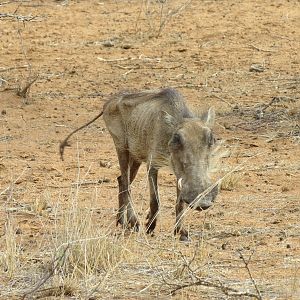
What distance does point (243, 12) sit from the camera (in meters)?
17.1

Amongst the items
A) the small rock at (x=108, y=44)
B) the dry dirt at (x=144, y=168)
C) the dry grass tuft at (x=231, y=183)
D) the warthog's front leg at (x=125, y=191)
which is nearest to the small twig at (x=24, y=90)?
the dry dirt at (x=144, y=168)

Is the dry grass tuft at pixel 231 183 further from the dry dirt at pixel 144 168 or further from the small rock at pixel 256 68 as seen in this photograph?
the small rock at pixel 256 68

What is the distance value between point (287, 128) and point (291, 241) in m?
4.47

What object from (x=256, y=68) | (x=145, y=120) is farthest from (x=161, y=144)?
(x=256, y=68)

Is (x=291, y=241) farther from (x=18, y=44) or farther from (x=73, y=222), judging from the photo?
(x=18, y=44)

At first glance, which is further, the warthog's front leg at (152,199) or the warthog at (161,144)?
the warthog's front leg at (152,199)

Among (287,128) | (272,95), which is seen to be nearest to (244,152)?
(287,128)

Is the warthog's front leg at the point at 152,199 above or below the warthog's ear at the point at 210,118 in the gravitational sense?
below

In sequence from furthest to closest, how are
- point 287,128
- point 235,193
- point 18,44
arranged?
point 18,44, point 287,128, point 235,193

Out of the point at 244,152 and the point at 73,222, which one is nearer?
the point at 73,222

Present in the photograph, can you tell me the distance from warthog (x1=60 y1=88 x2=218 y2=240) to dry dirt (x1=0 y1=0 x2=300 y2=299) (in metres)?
0.20

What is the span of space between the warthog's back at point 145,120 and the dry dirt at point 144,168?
437 mm

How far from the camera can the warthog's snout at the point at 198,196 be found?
7676 mm

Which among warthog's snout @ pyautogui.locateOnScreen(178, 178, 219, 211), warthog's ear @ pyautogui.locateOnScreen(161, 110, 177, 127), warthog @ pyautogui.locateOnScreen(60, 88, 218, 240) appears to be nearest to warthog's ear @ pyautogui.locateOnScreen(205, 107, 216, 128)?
warthog @ pyautogui.locateOnScreen(60, 88, 218, 240)
